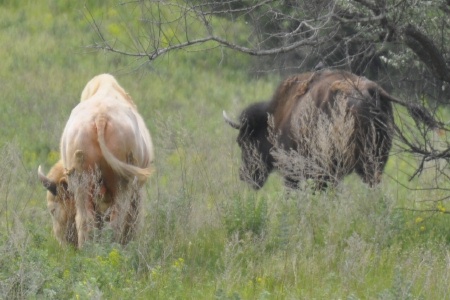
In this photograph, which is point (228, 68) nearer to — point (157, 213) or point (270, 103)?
point (270, 103)

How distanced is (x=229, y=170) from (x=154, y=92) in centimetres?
1066

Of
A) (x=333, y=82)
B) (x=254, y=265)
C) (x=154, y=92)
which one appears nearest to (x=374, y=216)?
(x=254, y=265)

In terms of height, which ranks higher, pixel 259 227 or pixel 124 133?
pixel 124 133

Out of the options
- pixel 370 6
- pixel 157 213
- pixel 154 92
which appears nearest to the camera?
pixel 370 6

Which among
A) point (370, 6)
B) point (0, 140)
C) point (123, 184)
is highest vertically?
point (370, 6)

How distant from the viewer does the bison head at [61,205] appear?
353 inches

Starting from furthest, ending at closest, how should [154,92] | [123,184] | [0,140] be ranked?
[154,92] < [0,140] < [123,184]

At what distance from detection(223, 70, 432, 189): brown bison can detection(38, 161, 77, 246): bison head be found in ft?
5.59

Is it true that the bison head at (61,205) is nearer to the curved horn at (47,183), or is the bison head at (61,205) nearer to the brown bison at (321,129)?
the curved horn at (47,183)

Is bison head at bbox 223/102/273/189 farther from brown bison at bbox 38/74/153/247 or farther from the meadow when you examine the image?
brown bison at bbox 38/74/153/247

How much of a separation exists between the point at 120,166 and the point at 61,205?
3.31 feet

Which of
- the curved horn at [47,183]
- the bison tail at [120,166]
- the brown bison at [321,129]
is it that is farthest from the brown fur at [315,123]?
the curved horn at [47,183]

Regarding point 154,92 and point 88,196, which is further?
point 154,92

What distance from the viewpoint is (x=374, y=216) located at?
322 inches
